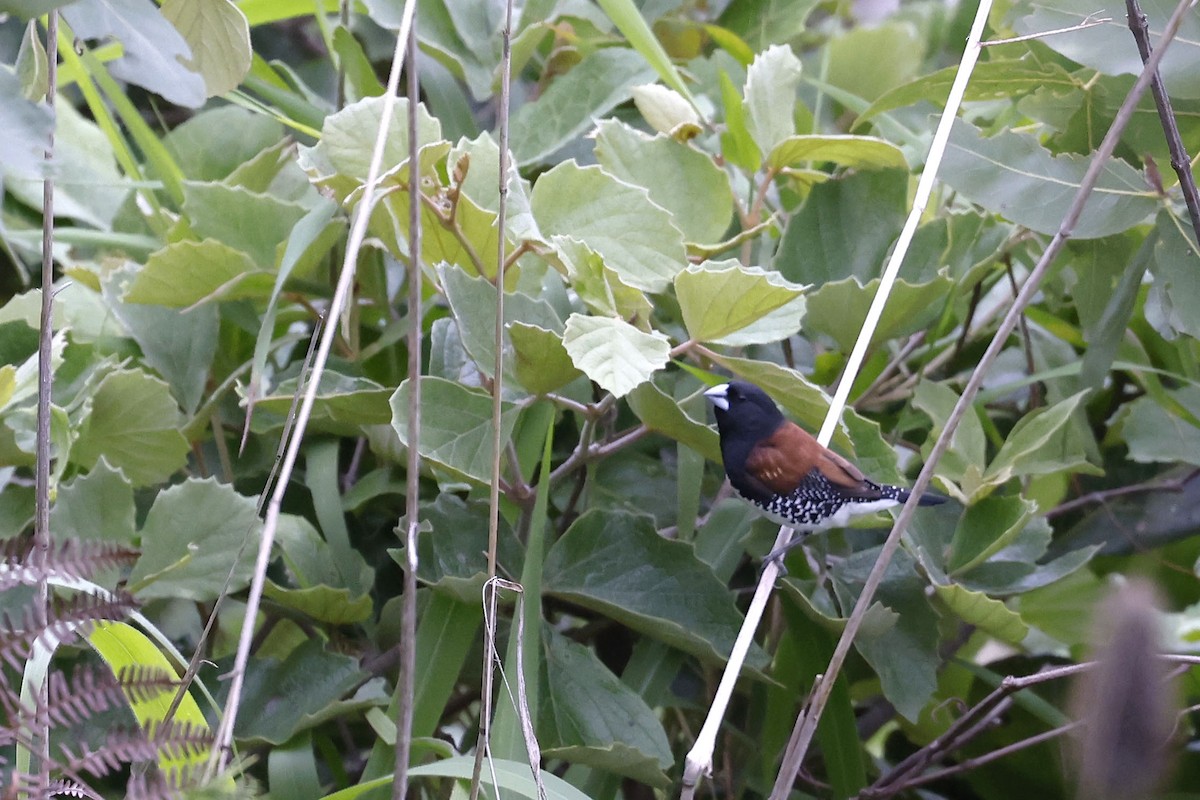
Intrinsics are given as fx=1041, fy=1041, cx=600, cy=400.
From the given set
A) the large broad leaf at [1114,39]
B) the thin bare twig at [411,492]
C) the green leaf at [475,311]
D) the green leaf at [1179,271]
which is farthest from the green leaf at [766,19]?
the thin bare twig at [411,492]

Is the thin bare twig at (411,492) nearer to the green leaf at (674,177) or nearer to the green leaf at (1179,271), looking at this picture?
the green leaf at (674,177)

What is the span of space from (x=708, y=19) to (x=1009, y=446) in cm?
78

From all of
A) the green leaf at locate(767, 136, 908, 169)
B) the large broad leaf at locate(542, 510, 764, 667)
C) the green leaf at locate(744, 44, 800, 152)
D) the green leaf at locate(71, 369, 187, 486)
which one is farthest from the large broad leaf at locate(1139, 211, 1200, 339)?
the green leaf at locate(71, 369, 187, 486)

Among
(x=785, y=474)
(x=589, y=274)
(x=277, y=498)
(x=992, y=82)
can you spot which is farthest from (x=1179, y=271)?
(x=277, y=498)

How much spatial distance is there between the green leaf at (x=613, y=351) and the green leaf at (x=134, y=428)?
393mm

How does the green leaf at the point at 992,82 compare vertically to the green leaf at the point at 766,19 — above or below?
below

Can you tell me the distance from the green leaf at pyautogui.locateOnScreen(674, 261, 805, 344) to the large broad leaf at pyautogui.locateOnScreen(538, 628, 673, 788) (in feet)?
0.91

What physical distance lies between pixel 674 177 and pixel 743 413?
0.24 metres

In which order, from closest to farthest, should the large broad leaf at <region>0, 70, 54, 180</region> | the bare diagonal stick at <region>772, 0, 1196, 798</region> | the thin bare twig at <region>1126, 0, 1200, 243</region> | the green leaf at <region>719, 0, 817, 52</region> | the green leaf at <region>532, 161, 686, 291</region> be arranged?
the large broad leaf at <region>0, 70, 54, 180</region> → the bare diagonal stick at <region>772, 0, 1196, 798</region> → the thin bare twig at <region>1126, 0, 1200, 243</region> → the green leaf at <region>532, 161, 686, 291</region> → the green leaf at <region>719, 0, 817, 52</region>

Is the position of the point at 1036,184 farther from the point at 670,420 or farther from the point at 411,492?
the point at 411,492

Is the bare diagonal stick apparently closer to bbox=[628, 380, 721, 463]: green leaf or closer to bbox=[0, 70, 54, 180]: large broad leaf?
bbox=[628, 380, 721, 463]: green leaf

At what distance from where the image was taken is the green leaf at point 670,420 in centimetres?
80

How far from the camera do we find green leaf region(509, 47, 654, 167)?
41.3 inches

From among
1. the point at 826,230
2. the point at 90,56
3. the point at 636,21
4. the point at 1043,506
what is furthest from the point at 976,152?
the point at 90,56
